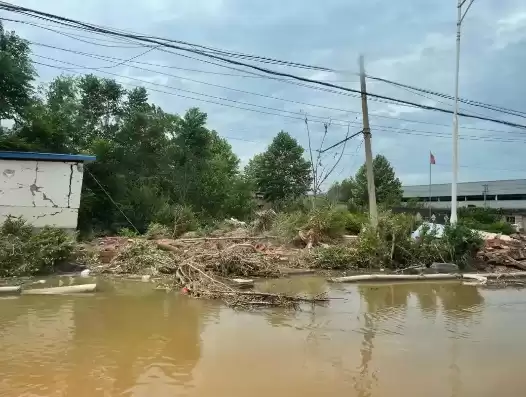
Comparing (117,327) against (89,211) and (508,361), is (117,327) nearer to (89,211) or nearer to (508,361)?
(508,361)

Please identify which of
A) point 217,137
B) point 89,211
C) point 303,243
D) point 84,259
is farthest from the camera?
point 217,137

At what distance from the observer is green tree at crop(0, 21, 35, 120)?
1988 cm

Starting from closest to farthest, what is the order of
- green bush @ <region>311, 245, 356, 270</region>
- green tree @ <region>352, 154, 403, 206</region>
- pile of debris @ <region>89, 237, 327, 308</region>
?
pile of debris @ <region>89, 237, 327, 308</region>
green bush @ <region>311, 245, 356, 270</region>
green tree @ <region>352, 154, 403, 206</region>

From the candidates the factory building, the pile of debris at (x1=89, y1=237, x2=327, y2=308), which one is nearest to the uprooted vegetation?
the pile of debris at (x1=89, y1=237, x2=327, y2=308)

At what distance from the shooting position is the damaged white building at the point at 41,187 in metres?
15.2

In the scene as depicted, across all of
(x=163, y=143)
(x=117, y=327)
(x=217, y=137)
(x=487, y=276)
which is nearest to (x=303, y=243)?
(x=487, y=276)

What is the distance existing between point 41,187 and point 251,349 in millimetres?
11506

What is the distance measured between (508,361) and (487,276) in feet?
31.2

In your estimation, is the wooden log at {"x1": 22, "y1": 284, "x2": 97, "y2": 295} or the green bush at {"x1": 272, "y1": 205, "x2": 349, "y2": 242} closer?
the wooden log at {"x1": 22, "y1": 284, "x2": 97, "y2": 295}

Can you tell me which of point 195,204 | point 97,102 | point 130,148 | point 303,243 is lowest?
point 303,243

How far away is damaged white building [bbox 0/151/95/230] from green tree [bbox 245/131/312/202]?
29.8 m

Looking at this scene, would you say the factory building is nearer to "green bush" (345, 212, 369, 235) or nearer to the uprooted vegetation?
"green bush" (345, 212, 369, 235)

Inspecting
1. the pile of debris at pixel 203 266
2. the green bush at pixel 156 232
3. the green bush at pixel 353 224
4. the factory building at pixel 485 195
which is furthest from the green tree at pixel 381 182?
the pile of debris at pixel 203 266

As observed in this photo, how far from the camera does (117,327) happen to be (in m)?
7.73
